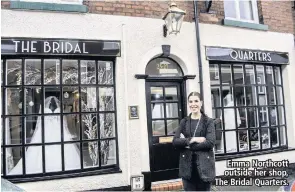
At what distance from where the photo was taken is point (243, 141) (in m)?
6.49

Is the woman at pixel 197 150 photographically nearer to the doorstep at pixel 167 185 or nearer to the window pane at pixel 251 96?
the doorstep at pixel 167 185

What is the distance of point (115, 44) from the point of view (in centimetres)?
531

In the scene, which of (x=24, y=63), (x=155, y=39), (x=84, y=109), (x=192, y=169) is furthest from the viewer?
(x=155, y=39)

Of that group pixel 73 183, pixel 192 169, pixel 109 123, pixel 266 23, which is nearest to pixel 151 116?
pixel 109 123

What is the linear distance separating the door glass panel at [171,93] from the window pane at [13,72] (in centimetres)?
275

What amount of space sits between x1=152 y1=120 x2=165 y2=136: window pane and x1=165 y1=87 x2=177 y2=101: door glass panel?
51 cm

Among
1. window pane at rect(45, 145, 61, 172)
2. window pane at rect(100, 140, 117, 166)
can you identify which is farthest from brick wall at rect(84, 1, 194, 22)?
window pane at rect(45, 145, 61, 172)

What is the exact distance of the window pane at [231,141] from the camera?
20.8 ft

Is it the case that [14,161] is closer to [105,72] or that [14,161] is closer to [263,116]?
[105,72]

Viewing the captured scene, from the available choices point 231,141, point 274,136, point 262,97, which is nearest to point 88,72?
point 231,141

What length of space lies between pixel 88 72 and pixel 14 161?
2.00 metres

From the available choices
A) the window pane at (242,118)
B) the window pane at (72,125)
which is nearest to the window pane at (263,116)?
the window pane at (242,118)

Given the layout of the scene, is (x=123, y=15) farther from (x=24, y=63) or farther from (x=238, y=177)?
(x=238, y=177)

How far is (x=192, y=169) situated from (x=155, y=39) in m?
3.01
